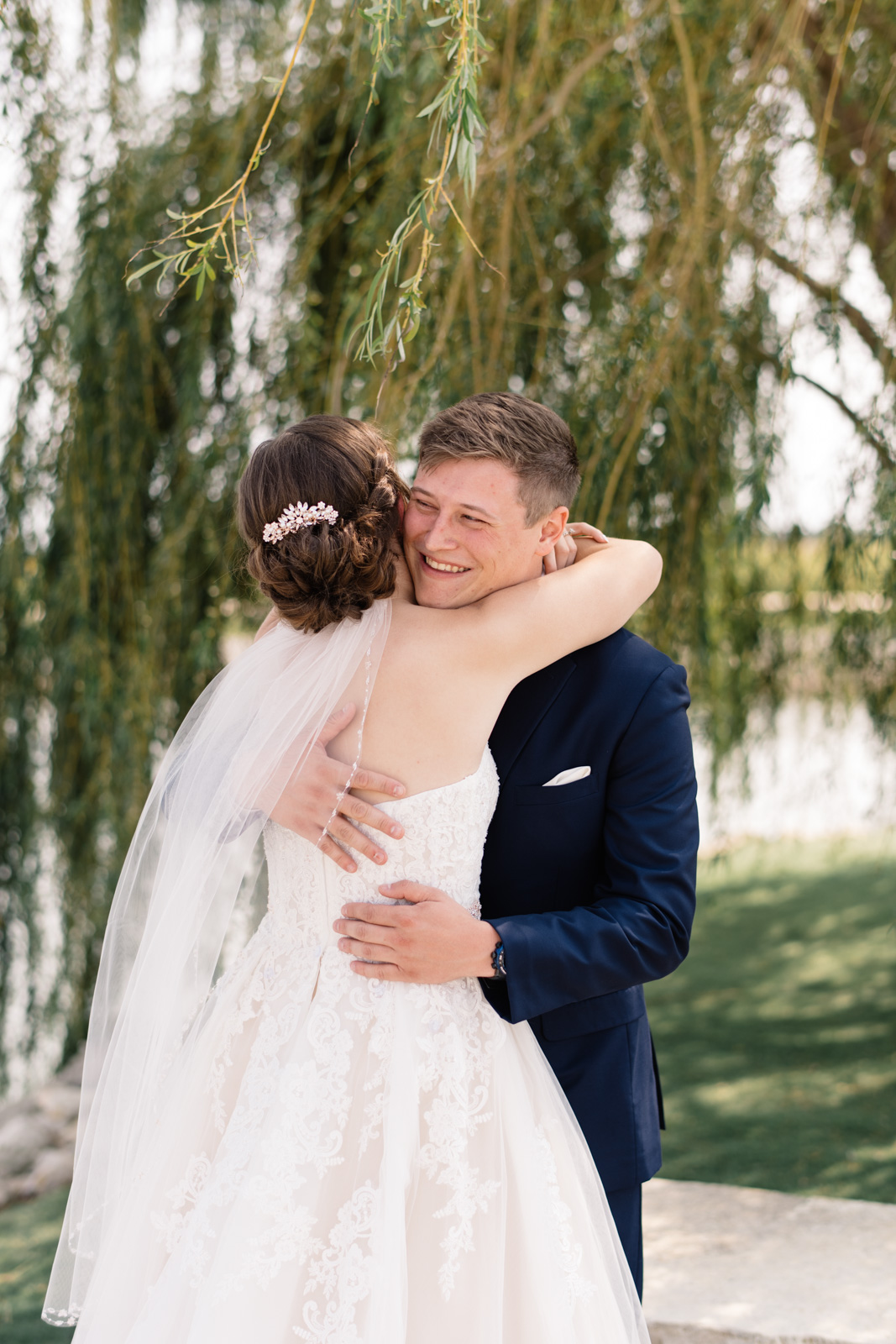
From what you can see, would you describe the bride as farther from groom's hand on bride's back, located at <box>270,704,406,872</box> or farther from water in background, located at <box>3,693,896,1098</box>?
water in background, located at <box>3,693,896,1098</box>

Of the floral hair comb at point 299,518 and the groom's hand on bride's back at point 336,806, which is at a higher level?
the floral hair comb at point 299,518

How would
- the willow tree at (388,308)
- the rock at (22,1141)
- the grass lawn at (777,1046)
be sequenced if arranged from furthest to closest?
the rock at (22,1141) → the grass lawn at (777,1046) → the willow tree at (388,308)

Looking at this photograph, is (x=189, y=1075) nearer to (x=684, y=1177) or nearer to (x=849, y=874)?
(x=684, y=1177)

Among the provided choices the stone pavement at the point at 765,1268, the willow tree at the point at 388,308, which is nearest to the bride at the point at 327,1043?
the stone pavement at the point at 765,1268

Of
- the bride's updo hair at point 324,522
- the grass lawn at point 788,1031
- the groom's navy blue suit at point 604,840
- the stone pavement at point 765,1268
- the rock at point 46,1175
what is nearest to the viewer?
the bride's updo hair at point 324,522

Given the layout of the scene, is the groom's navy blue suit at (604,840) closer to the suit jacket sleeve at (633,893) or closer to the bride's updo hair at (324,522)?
the suit jacket sleeve at (633,893)

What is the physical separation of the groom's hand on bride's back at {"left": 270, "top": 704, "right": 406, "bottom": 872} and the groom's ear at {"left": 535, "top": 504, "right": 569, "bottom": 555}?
38 centimetres

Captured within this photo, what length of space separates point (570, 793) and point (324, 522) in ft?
1.69

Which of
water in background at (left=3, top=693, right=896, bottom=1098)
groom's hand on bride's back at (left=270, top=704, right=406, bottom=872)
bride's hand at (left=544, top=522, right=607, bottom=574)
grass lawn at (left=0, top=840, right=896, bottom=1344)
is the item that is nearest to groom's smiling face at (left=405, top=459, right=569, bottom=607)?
bride's hand at (left=544, top=522, right=607, bottom=574)

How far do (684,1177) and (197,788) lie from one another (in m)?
2.30

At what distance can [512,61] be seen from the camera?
8.71 feet

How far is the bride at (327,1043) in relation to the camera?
1.43 meters

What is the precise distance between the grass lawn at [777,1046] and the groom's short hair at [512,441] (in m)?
1.57

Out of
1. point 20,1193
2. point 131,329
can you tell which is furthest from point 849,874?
point 131,329
